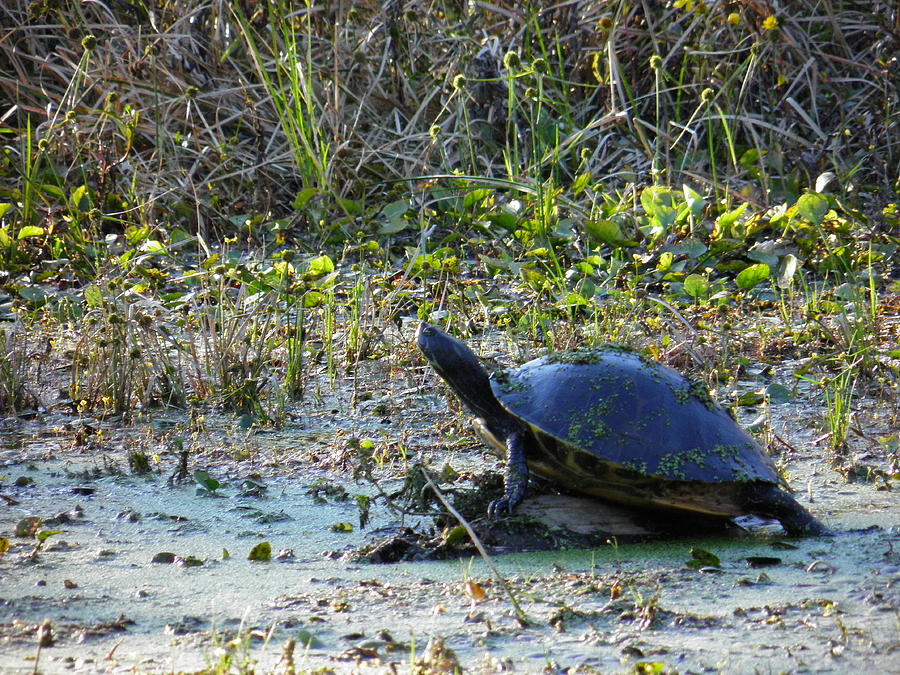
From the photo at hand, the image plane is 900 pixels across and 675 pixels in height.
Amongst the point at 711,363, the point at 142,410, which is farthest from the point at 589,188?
→ the point at 142,410

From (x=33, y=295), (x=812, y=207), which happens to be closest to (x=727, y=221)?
(x=812, y=207)

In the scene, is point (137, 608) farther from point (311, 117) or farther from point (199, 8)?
point (199, 8)

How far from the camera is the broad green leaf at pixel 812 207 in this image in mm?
5004

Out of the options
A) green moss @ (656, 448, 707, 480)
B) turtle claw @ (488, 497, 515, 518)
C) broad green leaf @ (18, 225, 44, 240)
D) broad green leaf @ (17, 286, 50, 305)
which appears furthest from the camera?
broad green leaf @ (18, 225, 44, 240)

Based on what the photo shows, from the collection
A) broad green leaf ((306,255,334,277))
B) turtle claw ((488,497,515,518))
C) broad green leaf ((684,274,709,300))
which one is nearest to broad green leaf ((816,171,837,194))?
broad green leaf ((684,274,709,300))

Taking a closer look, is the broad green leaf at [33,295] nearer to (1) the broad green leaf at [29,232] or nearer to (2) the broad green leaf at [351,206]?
(1) the broad green leaf at [29,232]

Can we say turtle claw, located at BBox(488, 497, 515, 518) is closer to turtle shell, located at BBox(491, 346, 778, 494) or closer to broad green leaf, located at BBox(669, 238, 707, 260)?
turtle shell, located at BBox(491, 346, 778, 494)

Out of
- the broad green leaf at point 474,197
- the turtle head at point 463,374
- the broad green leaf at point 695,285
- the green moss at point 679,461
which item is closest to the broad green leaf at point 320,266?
the broad green leaf at point 474,197

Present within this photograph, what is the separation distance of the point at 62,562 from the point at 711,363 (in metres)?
2.62

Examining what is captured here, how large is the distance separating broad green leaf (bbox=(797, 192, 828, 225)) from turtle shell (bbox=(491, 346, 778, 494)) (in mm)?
2366

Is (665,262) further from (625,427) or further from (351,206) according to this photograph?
(625,427)

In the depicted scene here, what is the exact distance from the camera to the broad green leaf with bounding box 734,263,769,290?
4.81m

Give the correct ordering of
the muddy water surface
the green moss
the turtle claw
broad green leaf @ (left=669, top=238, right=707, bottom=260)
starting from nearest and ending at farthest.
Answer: the muddy water surface < the green moss < the turtle claw < broad green leaf @ (left=669, top=238, right=707, bottom=260)

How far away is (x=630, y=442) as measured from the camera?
2.76m
